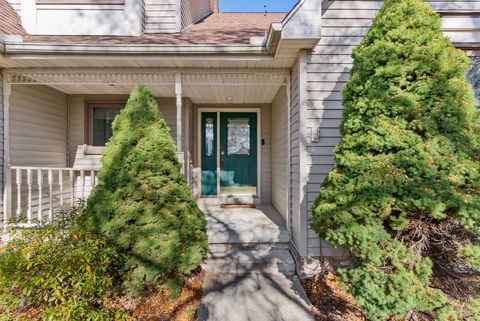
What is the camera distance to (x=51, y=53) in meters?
3.02

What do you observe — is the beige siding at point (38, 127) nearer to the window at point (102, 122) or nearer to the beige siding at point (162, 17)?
the window at point (102, 122)

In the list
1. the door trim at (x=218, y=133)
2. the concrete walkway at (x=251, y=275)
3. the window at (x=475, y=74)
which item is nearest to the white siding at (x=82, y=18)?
the door trim at (x=218, y=133)

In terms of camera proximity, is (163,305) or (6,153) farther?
(6,153)

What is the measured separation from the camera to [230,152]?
566 cm

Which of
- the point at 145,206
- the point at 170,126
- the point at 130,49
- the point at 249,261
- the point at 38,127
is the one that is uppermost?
the point at 130,49

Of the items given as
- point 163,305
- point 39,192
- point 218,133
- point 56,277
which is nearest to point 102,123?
point 39,192

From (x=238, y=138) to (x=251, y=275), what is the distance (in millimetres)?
3400

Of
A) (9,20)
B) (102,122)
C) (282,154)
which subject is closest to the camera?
(9,20)

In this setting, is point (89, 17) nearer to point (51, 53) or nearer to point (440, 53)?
point (51, 53)

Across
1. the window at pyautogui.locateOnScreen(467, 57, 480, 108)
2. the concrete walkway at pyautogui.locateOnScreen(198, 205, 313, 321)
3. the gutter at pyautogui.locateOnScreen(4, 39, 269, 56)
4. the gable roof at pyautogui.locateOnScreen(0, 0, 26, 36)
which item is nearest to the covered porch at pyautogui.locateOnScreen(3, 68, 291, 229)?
the gutter at pyautogui.locateOnScreen(4, 39, 269, 56)

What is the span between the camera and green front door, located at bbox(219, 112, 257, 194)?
5.59 m

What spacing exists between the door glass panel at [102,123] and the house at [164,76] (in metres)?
0.02

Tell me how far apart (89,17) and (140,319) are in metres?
4.92

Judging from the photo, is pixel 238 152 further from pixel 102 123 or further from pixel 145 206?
pixel 145 206
